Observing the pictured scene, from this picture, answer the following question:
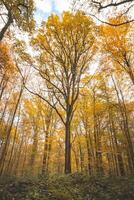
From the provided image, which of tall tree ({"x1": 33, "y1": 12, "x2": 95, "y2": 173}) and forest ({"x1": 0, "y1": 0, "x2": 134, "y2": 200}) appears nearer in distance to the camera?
forest ({"x1": 0, "y1": 0, "x2": 134, "y2": 200})

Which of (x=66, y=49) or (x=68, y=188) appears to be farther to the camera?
(x=66, y=49)

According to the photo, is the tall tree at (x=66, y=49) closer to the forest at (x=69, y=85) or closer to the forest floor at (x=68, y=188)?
the forest at (x=69, y=85)

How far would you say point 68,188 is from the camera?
6.59 meters

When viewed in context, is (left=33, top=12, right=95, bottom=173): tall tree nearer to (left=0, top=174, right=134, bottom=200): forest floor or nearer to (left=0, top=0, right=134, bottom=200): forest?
(left=0, top=0, right=134, bottom=200): forest

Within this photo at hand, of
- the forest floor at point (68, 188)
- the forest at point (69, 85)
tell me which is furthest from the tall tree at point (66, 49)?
the forest floor at point (68, 188)

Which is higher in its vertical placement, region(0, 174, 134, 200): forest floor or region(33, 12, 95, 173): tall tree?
region(33, 12, 95, 173): tall tree

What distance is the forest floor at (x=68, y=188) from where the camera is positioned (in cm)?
583

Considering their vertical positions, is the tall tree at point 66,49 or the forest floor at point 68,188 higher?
the tall tree at point 66,49

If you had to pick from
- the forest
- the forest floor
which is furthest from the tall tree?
A: the forest floor

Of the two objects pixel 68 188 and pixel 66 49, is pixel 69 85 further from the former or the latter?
pixel 68 188

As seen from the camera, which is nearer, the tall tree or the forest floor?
the forest floor

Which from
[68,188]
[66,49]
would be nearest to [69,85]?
[66,49]

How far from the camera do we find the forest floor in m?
5.83

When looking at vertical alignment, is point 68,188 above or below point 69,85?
below
